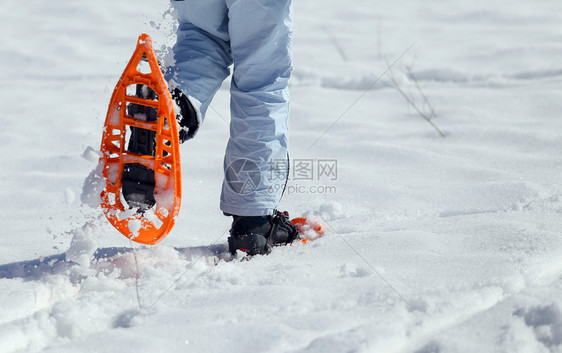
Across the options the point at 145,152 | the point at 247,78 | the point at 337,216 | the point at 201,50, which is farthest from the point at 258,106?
the point at 337,216

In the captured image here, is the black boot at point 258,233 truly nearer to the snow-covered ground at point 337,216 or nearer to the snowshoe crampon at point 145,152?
the snow-covered ground at point 337,216

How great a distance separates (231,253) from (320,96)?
2.26 meters

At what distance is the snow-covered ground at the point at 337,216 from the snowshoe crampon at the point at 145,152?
131 millimetres

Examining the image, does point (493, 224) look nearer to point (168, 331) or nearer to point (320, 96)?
point (168, 331)

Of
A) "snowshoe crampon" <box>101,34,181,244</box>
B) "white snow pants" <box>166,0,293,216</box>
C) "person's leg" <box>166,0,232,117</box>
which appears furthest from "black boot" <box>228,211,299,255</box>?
"person's leg" <box>166,0,232,117</box>

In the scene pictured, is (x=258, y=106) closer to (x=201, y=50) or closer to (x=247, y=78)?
(x=247, y=78)

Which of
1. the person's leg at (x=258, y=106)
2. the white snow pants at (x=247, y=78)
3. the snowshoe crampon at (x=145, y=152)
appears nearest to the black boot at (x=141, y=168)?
the snowshoe crampon at (x=145, y=152)

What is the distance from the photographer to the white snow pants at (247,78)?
72.3 inches

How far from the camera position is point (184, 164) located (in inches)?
116

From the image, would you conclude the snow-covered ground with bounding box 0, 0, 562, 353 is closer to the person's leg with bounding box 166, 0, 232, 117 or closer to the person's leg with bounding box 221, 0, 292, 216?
the person's leg with bounding box 166, 0, 232, 117

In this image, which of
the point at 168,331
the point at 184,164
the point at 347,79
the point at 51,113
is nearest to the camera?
the point at 168,331

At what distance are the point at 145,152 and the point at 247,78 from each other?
1.31ft

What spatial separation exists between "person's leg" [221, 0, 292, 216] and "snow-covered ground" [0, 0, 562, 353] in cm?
22

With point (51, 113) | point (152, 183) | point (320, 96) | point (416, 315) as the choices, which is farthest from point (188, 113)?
point (320, 96)
